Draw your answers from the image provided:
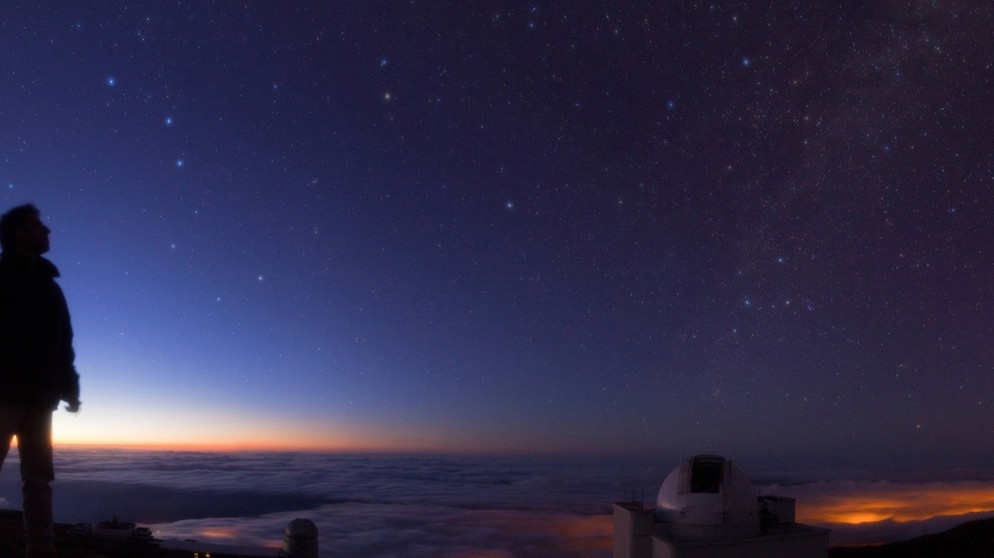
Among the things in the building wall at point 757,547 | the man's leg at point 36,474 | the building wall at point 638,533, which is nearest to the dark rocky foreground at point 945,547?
the building wall at point 757,547

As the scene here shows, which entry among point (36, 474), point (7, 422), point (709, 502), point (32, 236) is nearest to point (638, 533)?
point (709, 502)

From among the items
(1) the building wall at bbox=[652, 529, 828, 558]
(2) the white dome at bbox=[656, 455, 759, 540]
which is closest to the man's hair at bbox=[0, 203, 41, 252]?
Result: (1) the building wall at bbox=[652, 529, 828, 558]

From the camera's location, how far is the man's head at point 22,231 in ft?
14.2

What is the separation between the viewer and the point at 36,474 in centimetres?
421

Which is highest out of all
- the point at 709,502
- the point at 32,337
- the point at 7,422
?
the point at 32,337

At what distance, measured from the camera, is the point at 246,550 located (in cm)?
1452

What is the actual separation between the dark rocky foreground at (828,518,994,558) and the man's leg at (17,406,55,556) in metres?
101

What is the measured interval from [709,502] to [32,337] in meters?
17.3

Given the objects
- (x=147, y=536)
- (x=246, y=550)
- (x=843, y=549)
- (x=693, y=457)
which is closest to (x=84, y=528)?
(x=147, y=536)

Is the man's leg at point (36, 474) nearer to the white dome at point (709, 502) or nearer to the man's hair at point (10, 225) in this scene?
the man's hair at point (10, 225)

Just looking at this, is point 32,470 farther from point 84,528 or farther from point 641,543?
point 84,528

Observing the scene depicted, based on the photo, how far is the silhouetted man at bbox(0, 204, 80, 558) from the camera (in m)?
4.08

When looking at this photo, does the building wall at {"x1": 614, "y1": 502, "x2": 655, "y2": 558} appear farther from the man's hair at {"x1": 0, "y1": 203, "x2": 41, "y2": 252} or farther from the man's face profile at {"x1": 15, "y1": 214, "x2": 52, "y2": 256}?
the man's hair at {"x1": 0, "y1": 203, "x2": 41, "y2": 252}

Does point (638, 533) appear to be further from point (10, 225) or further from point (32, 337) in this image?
point (10, 225)
